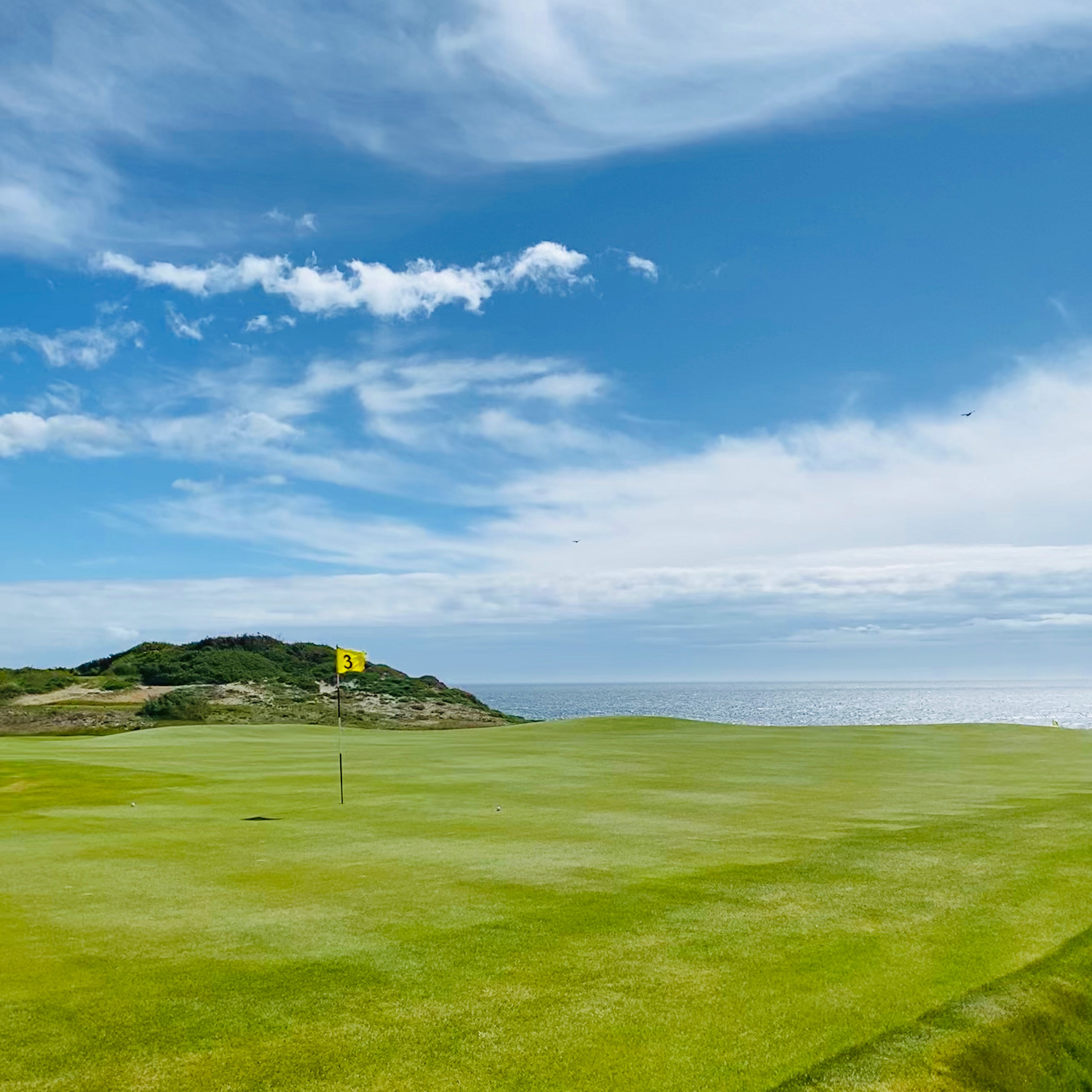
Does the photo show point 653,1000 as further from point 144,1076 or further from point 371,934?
point 144,1076

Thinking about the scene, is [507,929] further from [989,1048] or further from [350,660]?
[350,660]

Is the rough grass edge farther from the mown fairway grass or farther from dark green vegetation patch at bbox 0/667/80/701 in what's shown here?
dark green vegetation patch at bbox 0/667/80/701

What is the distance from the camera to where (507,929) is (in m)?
11.3

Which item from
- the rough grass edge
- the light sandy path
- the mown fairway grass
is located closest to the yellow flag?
the mown fairway grass

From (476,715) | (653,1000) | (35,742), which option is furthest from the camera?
(476,715)

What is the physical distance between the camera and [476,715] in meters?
91.2

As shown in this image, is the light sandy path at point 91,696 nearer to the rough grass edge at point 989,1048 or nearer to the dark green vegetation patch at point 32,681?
the dark green vegetation patch at point 32,681

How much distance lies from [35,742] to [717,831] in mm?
43160

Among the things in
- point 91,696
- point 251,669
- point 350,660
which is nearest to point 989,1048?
point 350,660

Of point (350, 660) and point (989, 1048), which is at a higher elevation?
point (350, 660)

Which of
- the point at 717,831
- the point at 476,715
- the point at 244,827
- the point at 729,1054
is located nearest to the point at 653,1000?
the point at 729,1054

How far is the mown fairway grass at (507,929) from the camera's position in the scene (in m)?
7.90

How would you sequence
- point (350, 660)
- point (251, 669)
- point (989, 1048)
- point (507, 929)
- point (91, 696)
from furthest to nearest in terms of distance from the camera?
1. point (251, 669)
2. point (91, 696)
3. point (350, 660)
4. point (507, 929)
5. point (989, 1048)

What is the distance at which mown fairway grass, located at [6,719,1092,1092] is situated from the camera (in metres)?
7.90
